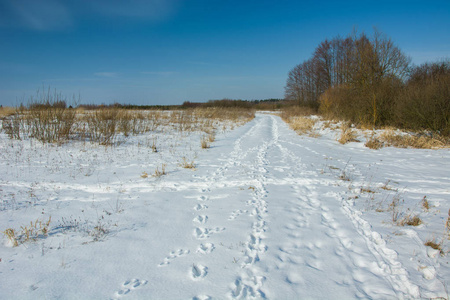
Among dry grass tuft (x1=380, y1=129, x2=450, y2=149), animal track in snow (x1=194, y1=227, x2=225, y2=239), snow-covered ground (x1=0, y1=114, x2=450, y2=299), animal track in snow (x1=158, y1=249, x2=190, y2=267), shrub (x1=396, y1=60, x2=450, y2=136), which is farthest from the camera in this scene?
shrub (x1=396, y1=60, x2=450, y2=136)

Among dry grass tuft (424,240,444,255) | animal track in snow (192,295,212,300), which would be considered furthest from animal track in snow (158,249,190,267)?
dry grass tuft (424,240,444,255)

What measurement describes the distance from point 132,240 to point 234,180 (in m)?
3.07

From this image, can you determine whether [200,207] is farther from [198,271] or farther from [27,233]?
[27,233]

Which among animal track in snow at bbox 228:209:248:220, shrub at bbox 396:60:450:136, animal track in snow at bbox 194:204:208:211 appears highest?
shrub at bbox 396:60:450:136

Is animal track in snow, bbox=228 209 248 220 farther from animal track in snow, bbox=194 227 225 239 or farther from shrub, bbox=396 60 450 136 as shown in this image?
shrub, bbox=396 60 450 136

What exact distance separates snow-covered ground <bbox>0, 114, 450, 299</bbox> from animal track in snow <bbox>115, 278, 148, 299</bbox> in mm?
10

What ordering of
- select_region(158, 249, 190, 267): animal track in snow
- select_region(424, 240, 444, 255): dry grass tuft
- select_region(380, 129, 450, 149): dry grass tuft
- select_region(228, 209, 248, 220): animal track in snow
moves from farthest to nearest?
select_region(380, 129, 450, 149): dry grass tuft
select_region(228, 209, 248, 220): animal track in snow
select_region(424, 240, 444, 255): dry grass tuft
select_region(158, 249, 190, 267): animal track in snow

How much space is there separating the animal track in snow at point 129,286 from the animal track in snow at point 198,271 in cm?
49

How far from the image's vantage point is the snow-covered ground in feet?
7.65

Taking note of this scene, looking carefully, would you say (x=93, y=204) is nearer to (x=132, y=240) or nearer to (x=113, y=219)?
(x=113, y=219)

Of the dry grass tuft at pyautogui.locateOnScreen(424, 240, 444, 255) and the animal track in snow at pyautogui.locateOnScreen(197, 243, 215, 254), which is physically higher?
the dry grass tuft at pyautogui.locateOnScreen(424, 240, 444, 255)

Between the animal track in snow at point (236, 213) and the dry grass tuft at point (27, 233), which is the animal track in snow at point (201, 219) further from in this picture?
the dry grass tuft at point (27, 233)

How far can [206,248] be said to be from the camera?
2.99 metres

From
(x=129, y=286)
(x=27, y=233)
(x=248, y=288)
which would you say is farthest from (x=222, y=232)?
(x=27, y=233)
